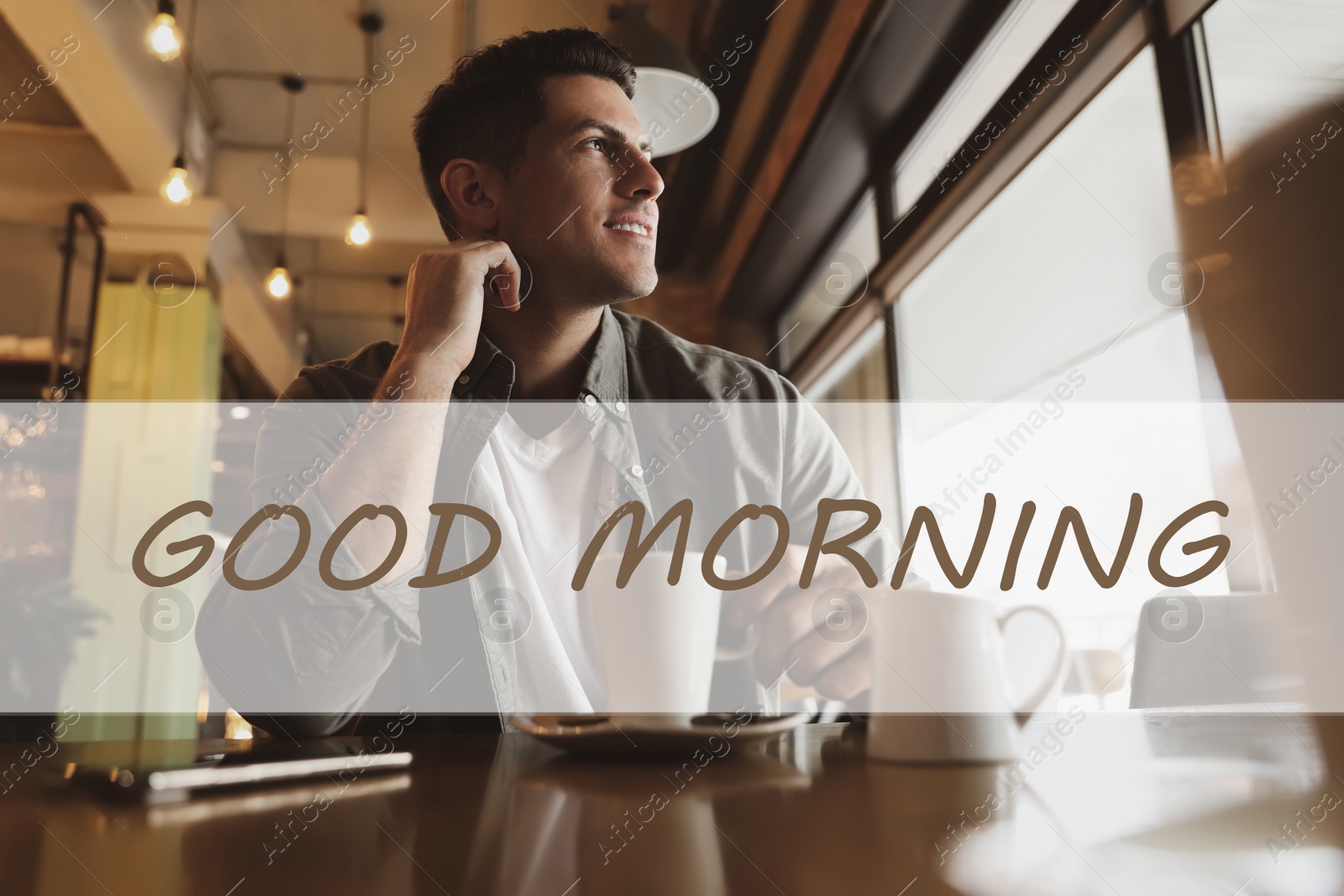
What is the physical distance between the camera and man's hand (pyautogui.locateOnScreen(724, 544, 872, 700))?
660 mm

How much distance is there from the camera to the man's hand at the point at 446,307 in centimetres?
102

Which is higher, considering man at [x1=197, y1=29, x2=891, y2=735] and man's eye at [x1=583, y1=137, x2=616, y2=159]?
man's eye at [x1=583, y1=137, x2=616, y2=159]

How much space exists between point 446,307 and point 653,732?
708mm

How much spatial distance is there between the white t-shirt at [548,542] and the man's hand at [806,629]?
32 centimetres

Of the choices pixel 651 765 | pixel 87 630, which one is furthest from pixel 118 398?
pixel 651 765

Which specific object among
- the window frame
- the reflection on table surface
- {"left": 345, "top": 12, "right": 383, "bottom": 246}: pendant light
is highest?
{"left": 345, "top": 12, "right": 383, "bottom": 246}: pendant light

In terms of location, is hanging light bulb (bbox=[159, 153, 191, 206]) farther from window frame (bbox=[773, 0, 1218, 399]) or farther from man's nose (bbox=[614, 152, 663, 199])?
window frame (bbox=[773, 0, 1218, 399])

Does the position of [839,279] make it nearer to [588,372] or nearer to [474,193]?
[474,193]

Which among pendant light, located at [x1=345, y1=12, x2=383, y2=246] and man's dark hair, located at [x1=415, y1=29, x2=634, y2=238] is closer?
man's dark hair, located at [x1=415, y1=29, x2=634, y2=238]

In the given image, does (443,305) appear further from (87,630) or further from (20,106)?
(20,106)

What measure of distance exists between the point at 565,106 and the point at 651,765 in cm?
113

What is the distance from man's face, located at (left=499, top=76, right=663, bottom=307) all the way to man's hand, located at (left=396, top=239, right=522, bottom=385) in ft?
0.59

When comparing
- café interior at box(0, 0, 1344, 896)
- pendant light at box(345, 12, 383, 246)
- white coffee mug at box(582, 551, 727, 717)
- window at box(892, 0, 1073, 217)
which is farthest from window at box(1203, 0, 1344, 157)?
pendant light at box(345, 12, 383, 246)

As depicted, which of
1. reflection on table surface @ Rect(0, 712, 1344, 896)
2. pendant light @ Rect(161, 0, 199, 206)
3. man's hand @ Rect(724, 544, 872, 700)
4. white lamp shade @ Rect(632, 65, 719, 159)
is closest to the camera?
reflection on table surface @ Rect(0, 712, 1344, 896)
